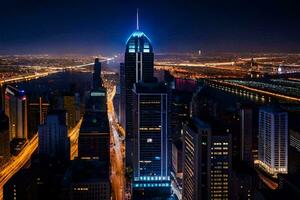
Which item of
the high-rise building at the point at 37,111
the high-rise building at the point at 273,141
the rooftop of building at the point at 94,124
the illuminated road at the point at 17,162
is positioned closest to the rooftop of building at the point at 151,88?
the rooftop of building at the point at 94,124

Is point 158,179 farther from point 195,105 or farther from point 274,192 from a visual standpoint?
point 274,192

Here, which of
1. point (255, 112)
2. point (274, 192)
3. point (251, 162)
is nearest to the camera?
point (274, 192)

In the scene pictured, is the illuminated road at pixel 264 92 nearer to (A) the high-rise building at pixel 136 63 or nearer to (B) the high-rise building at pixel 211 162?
(A) the high-rise building at pixel 136 63

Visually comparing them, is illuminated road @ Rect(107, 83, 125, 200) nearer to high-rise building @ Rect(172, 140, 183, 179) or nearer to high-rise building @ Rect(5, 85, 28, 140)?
high-rise building @ Rect(172, 140, 183, 179)

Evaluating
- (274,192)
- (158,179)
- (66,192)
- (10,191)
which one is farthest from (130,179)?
(274,192)

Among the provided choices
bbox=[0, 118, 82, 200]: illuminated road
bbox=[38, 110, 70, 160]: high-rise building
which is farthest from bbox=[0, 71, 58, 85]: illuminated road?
bbox=[38, 110, 70, 160]: high-rise building

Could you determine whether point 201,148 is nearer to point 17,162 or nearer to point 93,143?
point 93,143

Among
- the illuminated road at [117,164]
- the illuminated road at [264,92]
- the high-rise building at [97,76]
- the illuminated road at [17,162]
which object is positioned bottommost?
the illuminated road at [117,164]
